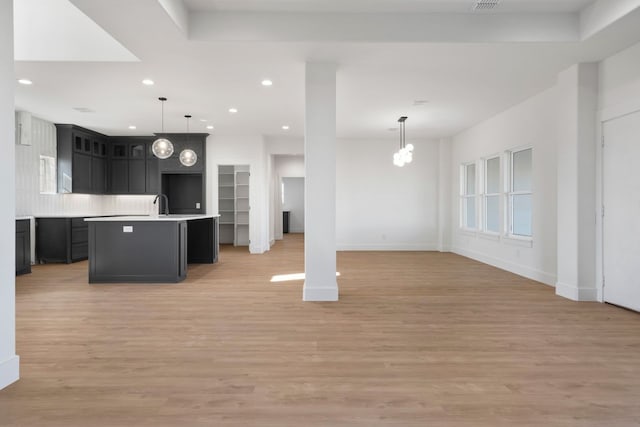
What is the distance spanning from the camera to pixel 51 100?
6281mm

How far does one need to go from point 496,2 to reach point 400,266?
453 cm

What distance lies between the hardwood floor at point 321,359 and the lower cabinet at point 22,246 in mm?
1815

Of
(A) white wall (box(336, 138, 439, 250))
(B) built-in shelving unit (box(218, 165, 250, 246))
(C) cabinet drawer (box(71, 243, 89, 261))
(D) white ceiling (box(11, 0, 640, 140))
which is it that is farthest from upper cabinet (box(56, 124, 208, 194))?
(A) white wall (box(336, 138, 439, 250))

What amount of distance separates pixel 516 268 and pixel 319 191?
13.2 ft

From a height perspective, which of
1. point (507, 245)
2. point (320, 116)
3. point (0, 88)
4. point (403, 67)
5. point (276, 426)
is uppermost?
point (403, 67)

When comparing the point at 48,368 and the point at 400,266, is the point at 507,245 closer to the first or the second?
the point at 400,266

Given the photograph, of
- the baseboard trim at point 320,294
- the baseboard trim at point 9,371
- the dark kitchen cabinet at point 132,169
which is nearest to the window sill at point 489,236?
the baseboard trim at point 320,294

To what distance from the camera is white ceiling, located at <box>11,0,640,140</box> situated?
4.00 metres

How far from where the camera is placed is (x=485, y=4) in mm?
3740

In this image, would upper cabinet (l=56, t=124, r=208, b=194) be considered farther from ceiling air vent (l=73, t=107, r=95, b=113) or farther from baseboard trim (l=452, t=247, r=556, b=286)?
baseboard trim (l=452, t=247, r=556, b=286)

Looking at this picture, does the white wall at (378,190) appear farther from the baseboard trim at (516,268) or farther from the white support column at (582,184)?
the white support column at (582,184)

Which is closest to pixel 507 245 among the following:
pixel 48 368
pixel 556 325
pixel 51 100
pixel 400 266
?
pixel 400 266

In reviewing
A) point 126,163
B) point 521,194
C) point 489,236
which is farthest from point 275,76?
point 126,163

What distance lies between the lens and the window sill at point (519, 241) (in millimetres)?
6098
